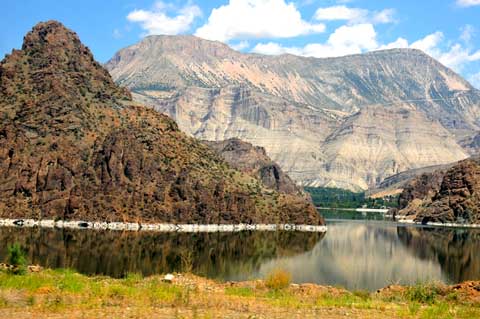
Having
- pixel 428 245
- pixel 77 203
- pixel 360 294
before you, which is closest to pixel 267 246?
pixel 428 245

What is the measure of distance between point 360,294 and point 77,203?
442ft

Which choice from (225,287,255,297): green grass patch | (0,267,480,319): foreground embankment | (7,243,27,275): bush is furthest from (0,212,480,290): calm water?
(225,287,255,297): green grass patch

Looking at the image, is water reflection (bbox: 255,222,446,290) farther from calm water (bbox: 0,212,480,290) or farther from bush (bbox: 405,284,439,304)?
bush (bbox: 405,284,439,304)

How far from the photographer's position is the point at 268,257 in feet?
328

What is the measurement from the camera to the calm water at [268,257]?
7312 centimetres

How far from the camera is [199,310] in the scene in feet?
85.9

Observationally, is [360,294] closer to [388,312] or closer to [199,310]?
[388,312]

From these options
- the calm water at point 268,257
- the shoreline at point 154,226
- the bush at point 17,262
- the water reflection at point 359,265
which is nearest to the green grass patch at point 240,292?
the bush at point 17,262

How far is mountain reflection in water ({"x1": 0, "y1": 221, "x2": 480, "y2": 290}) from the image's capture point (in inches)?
2869

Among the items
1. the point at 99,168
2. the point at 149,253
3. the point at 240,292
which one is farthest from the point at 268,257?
the point at 99,168

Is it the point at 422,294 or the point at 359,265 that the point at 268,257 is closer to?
the point at 359,265

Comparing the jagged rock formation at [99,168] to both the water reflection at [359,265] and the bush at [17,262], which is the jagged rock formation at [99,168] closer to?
the water reflection at [359,265]

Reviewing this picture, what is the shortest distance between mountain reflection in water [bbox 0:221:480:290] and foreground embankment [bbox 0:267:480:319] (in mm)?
18148

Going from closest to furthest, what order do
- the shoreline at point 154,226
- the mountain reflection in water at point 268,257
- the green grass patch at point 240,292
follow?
the green grass patch at point 240,292 → the mountain reflection in water at point 268,257 → the shoreline at point 154,226
